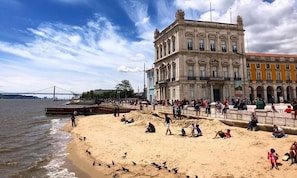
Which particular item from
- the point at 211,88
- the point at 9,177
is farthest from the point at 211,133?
the point at 211,88

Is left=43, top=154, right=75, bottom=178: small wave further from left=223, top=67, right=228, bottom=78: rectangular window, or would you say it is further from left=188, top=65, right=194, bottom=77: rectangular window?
left=223, top=67, right=228, bottom=78: rectangular window

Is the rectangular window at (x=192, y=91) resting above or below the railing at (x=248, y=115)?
above

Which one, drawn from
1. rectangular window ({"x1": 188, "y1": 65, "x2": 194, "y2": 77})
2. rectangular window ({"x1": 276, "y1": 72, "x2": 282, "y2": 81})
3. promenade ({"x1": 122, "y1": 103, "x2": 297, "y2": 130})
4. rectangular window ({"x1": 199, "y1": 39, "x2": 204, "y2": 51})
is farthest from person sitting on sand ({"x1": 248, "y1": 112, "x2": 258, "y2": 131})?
rectangular window ({"x1": 276, "y1": 72, "x2": 282, "y2": 81})

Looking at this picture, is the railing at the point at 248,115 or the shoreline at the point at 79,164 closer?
the shoreline at the point at 79,164

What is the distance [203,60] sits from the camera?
4697 cm

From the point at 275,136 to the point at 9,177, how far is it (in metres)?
16.2

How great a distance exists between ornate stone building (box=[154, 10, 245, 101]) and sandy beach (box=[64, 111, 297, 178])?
23928 millimetres

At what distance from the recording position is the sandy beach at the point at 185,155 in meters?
12.5

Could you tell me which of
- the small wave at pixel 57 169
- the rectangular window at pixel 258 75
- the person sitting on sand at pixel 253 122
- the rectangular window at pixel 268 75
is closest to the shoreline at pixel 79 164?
the small wave at pixel 57 169

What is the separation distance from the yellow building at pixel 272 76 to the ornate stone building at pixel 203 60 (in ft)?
28.6

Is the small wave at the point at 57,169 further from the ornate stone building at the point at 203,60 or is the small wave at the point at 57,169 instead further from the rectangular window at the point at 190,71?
the rectangular window at the point at 190,71

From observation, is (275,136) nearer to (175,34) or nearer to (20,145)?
(20,145)

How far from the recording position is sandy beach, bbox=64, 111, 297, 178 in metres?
12.5

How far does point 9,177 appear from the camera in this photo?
14266 millimetres
